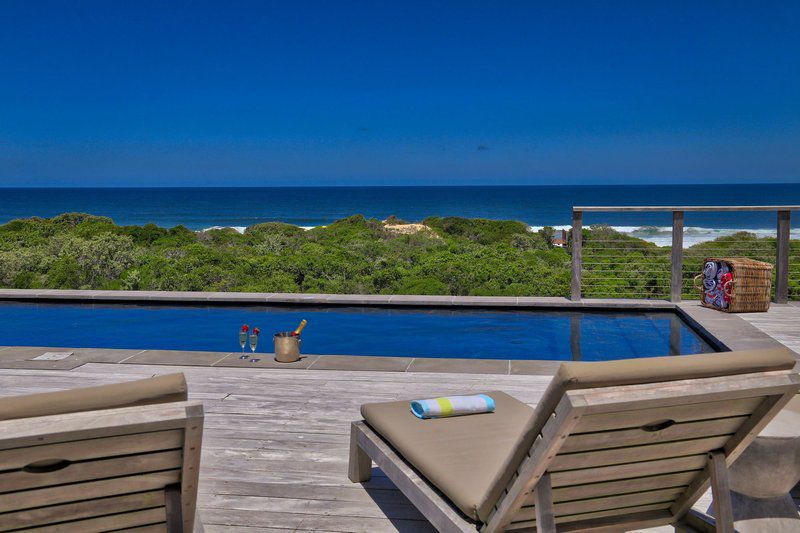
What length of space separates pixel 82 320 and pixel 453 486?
6.39m

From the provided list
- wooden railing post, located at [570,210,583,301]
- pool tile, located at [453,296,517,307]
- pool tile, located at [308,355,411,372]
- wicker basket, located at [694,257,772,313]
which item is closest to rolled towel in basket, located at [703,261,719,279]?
wicker basket, located at [694,257,772,313]

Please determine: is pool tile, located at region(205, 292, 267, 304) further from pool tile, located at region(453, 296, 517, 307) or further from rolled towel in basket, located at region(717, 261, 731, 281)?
rolled towel in basket, located at region(717, 261, 731, 281)

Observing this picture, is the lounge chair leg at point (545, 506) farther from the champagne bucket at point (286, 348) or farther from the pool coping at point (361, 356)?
the champagne bucket at point (286, 348)

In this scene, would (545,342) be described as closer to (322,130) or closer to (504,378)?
(504,378)

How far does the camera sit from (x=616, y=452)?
1854 mm

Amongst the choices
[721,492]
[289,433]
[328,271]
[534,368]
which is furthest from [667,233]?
[721,492]

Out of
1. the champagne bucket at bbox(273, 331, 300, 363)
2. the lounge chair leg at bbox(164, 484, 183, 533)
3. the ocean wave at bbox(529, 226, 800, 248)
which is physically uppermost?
the lounge chair leg at bbox(164, 484, 183, 533)

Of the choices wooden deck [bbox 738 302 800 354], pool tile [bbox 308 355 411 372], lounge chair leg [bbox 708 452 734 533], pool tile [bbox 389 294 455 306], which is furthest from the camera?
pool tile [bbox 389 294 455 306]

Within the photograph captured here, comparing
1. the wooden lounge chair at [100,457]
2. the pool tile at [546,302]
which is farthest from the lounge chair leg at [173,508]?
the pool tile at [546,302]

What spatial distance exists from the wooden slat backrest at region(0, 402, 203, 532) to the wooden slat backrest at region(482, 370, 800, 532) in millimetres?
823

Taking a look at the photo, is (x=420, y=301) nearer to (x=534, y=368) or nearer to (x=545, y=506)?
(x=534, y=368)

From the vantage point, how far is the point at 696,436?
1.89m

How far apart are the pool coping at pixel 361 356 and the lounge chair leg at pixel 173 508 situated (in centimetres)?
302

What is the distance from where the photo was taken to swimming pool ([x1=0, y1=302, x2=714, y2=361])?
652cm
